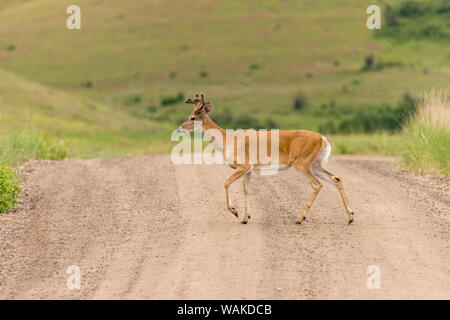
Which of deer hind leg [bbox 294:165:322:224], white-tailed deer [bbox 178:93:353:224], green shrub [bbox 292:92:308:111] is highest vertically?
white-tailed deer [bbox 178:93:353:224]

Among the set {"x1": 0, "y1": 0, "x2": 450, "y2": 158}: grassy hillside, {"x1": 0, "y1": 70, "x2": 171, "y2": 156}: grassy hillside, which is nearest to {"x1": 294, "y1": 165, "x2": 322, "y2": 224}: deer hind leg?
{"x1": 0, "y1": 70, "x2": 171, "y2": 156}: grassy hillside

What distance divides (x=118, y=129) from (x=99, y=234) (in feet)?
100

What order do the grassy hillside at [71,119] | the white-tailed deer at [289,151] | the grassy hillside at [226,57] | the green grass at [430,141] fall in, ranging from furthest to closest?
the grassy hillside at [226,57] < the grassy hillside at [71,119] < the green grass at [430,141] < the white-tailed deer at [289,151]

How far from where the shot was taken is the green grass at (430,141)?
1802 cm

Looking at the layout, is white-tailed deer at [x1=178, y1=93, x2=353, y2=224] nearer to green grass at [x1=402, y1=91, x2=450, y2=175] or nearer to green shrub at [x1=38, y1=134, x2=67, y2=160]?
green grass at [x1=402, y1=91, x2=450, y2=175]

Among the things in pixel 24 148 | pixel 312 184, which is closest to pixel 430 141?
pixel 312 184

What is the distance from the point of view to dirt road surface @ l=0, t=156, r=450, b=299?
29.2 ft

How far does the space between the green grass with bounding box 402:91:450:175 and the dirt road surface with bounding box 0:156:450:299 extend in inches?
40.0

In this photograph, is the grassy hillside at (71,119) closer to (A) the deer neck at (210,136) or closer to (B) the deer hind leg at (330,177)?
(A) the deer neck at (210,136)

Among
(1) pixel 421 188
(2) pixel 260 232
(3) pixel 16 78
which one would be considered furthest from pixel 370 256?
(3) pixel 16 78

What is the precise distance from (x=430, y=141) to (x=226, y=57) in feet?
184

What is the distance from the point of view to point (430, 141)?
1855 cm

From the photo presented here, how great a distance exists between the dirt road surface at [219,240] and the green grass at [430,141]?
40.0 inches

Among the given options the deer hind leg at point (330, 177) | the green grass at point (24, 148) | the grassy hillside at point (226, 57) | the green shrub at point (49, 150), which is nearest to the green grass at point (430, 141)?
the deer hind leg at point (330, 177)
